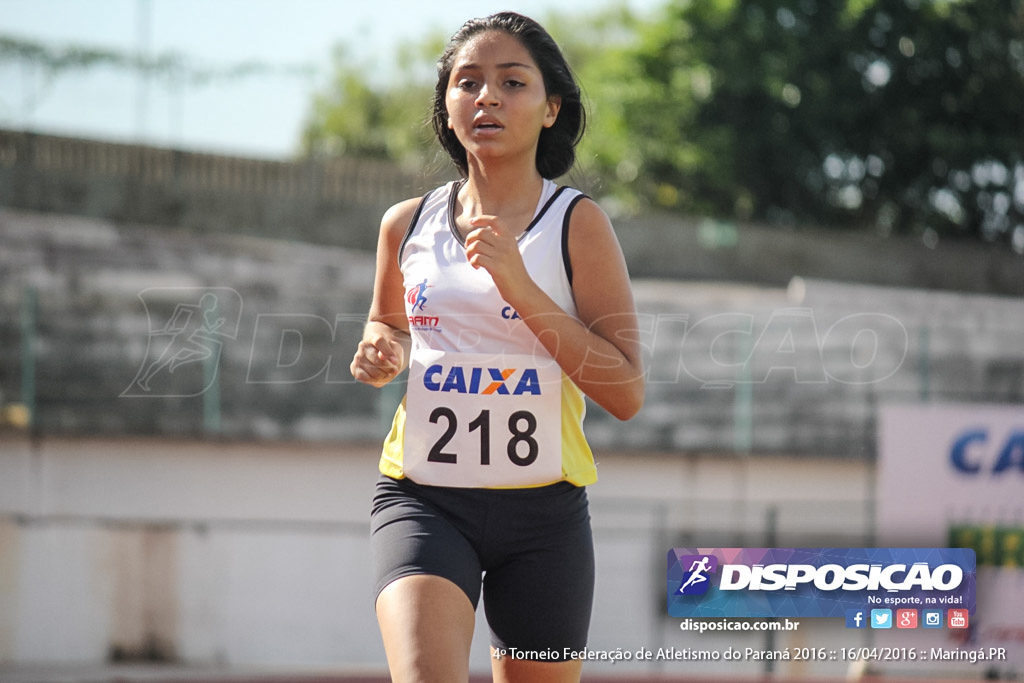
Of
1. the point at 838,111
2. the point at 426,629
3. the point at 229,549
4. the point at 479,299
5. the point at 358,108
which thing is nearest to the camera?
the point at 426,629

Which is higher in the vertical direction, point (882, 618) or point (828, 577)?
point (828, 577)

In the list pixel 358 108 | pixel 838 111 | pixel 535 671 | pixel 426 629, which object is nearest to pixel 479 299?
pixel 426 629

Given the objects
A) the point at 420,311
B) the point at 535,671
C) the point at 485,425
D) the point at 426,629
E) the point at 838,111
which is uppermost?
the point at 838,111

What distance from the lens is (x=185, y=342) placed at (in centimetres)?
997

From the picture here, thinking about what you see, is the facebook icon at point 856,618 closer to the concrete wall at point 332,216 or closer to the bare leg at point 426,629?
the bare leg at point 426,629

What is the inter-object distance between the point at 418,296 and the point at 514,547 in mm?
520

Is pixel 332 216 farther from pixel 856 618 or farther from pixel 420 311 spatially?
pixel 420 311

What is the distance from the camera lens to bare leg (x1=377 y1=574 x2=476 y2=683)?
2.20m

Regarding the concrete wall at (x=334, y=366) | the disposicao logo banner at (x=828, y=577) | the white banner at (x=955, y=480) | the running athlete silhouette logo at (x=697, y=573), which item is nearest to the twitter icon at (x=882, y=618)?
the disposicao logo banner at (x=828, y=577)

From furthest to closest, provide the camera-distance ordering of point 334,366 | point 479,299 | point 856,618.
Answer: point 334,366 < point 856,618 < point 479,299

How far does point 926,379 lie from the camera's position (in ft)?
36.4

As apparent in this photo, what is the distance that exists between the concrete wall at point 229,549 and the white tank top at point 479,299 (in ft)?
20.5

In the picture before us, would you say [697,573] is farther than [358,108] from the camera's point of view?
No

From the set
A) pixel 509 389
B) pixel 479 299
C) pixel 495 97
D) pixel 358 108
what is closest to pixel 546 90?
pixel 495 97
